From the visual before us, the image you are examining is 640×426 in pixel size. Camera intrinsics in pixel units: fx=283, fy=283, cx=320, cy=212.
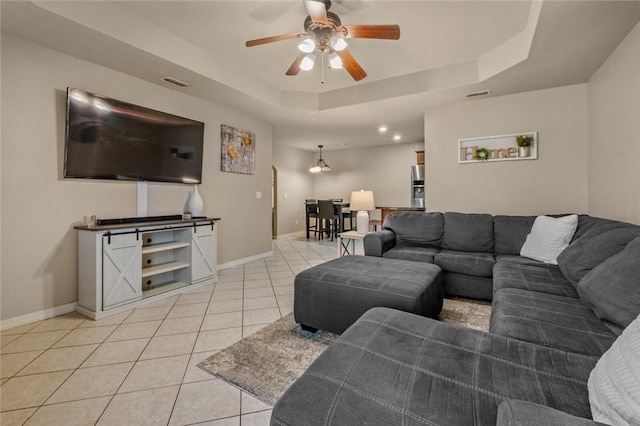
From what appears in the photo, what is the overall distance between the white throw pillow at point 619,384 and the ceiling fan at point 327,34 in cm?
224

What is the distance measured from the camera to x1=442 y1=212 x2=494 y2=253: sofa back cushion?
10.5ft

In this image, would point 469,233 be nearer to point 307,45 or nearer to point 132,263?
point 307,45

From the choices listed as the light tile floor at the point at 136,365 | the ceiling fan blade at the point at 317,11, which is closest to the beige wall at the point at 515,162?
the ceiling fan blade at the point at 317,11

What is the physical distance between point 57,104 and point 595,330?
13.8 feet

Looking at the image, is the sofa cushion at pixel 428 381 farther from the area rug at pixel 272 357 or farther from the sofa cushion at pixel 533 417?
the area rug at pixel 272 357

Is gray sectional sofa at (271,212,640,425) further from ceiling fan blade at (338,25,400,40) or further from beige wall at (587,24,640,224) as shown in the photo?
ceiling fan blade at (338,25,400,40)

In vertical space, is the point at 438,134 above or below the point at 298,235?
above

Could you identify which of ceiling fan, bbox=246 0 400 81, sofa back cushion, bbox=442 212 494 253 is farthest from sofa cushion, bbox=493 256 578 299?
ceiling fan, bbox=246 0 400 81

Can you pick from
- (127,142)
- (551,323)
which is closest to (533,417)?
(551,323)

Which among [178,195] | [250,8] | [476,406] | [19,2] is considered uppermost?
[250,8]

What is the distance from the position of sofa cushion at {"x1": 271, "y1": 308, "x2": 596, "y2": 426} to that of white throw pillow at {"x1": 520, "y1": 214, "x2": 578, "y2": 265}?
1841mm

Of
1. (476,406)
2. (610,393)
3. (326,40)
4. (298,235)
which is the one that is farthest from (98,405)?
(298,235)

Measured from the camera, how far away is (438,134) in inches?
173

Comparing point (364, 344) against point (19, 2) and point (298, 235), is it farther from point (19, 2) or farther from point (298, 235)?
point (298, 235)
